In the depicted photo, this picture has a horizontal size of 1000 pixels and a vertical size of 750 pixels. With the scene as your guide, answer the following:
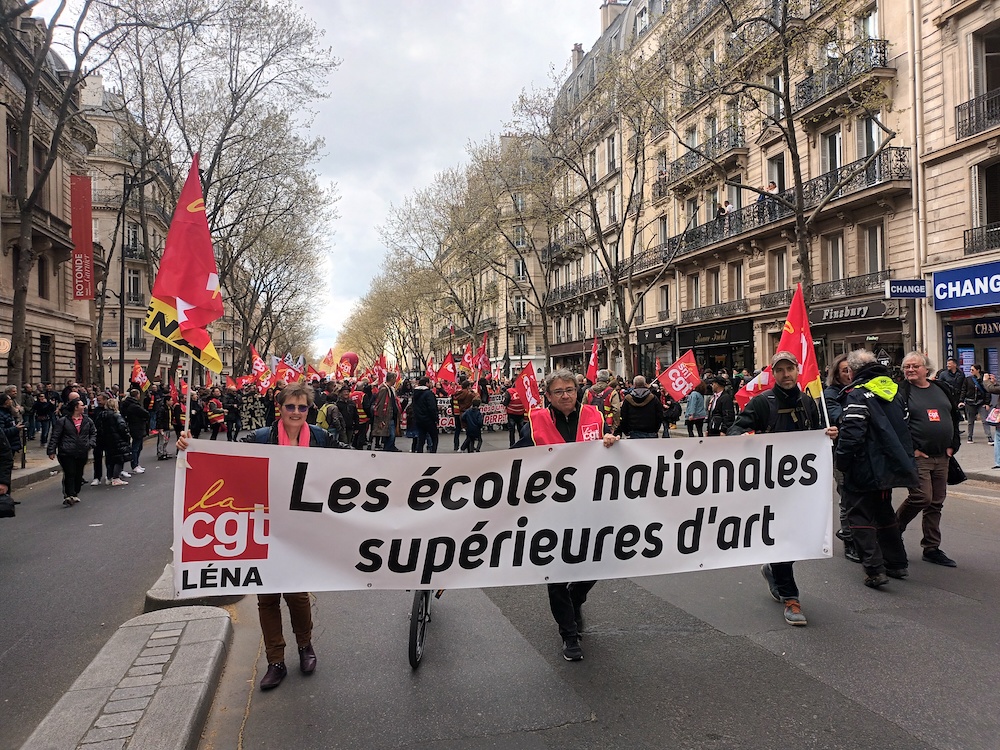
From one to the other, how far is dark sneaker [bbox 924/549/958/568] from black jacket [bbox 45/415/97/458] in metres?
10.7

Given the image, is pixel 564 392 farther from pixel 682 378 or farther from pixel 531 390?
pixel 682 378

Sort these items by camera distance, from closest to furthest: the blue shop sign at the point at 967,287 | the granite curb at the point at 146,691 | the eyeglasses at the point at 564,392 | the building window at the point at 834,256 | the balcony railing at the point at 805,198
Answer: the granite curb at the point at 146,691
the eyeglasses at the point at 564,392
the blue shop sign at the point at 967,287
the balcony railing at the point at 805,198
the building window at the point at 834,256

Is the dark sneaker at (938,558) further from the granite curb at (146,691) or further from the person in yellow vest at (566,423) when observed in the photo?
the granite curb at (146,691)

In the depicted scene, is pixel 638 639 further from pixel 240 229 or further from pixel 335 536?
pixel 240 229

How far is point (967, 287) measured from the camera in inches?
734

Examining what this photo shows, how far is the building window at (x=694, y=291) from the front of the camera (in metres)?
33.7

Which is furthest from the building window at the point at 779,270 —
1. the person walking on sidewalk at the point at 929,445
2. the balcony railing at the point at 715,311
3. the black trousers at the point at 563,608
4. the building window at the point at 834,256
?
the black trousers at the point at 563,608

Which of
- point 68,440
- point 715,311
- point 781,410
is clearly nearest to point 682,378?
point 781,410

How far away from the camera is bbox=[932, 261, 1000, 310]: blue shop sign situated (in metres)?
17.9

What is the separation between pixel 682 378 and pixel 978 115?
40.1ft

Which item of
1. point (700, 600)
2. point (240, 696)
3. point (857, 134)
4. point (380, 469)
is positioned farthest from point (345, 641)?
point (857, 134)

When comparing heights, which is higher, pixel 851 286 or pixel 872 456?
pixel 851 286

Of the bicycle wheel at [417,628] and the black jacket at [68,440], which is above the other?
the black jacket at [68,440]

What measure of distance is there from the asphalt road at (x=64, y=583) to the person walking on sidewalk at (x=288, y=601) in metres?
1.18
